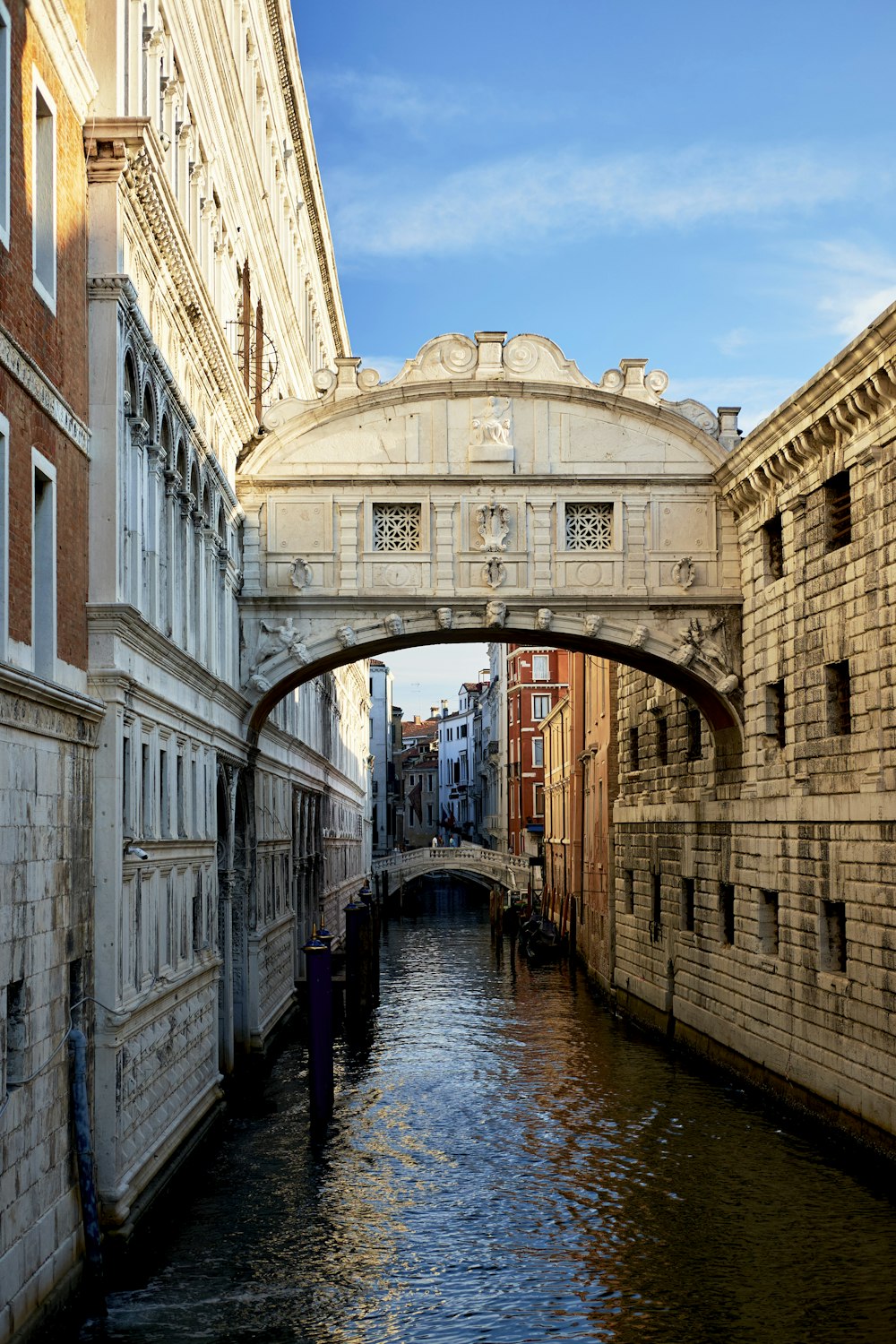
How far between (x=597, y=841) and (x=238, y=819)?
13.7 metres

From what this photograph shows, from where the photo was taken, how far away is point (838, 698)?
17.5 metres

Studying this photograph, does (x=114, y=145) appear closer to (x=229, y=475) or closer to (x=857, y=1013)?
(x=229, y=475)

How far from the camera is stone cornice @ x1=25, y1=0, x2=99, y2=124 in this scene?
392 inches

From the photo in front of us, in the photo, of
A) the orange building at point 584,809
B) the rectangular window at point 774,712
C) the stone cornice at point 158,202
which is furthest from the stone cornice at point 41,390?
the orange building at point 584,809

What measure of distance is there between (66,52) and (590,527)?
1164 cm

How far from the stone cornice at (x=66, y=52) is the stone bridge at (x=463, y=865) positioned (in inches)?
1872

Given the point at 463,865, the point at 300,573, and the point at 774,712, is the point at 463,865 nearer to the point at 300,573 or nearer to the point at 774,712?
the point at 300,573

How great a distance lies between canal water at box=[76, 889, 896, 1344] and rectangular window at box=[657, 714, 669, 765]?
556 centimetres

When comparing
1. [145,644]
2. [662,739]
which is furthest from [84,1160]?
[662,739]

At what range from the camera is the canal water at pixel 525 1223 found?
11.2 metres

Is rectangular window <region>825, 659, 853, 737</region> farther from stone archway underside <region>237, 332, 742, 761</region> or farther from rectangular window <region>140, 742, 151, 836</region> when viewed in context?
rectangular window <region>140, 742, 151, 836</region>

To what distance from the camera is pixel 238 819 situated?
854 inches

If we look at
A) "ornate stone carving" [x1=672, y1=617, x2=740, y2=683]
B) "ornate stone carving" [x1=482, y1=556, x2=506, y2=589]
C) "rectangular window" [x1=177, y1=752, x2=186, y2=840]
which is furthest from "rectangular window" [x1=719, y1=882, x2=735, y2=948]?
"rectangular window" [x1=177, y1=752, x2=186, y2=840]

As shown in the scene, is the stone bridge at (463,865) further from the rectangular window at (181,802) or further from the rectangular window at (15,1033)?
the rectangular window at (15,1033)
